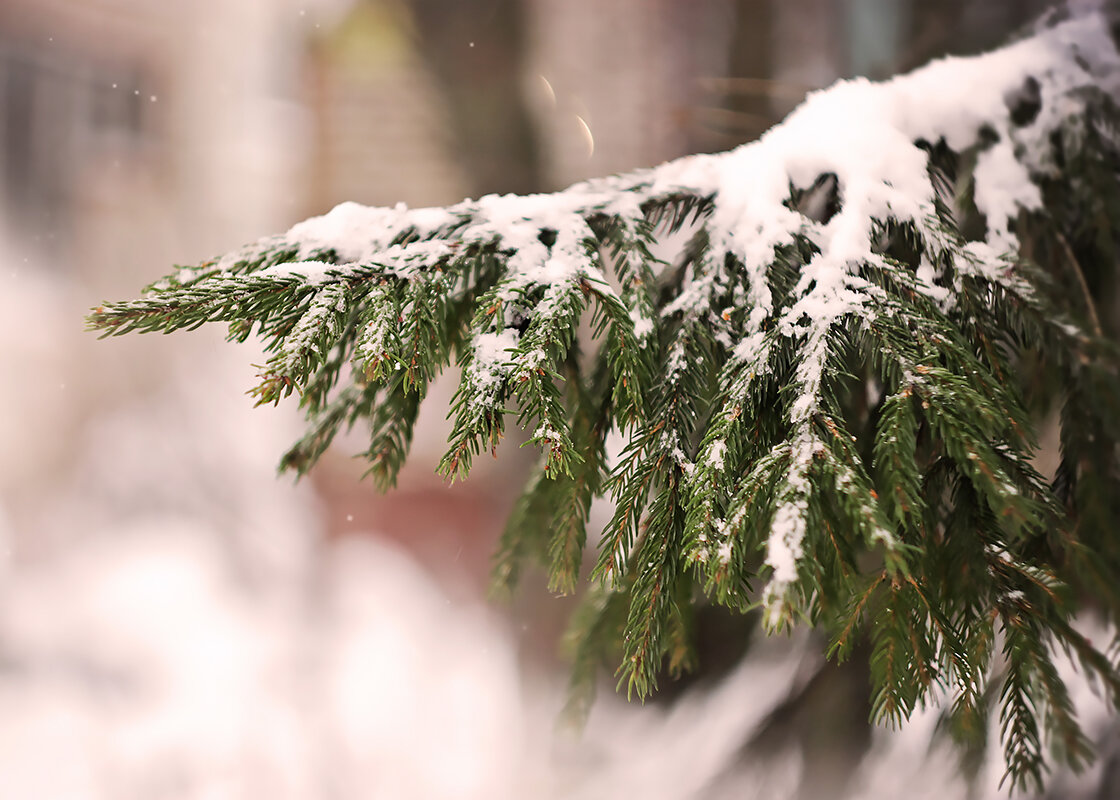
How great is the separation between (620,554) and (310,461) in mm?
600

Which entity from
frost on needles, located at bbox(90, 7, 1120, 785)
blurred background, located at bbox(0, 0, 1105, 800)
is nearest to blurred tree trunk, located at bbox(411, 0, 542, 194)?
blurred background, located at bbox(0, 0, 1105, 800)

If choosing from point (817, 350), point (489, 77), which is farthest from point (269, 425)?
point (817, 350)

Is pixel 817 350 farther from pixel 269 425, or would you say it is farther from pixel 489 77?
pixel 269 425

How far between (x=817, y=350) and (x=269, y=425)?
11.6 ft

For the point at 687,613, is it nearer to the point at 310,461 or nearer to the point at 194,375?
the point at 310,461

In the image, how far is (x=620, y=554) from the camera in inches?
26.2

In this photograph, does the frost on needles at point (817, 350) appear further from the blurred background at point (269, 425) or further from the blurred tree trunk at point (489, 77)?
the blurred tree trunk at point (489, 77)

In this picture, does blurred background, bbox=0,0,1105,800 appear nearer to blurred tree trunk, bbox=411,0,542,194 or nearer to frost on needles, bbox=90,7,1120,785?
blurred tree trunk, bbox=411,0,542,194

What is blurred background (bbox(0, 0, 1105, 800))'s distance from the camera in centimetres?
299

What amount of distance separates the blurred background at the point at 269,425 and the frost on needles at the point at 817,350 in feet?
5.84

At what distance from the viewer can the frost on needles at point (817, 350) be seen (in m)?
0.59

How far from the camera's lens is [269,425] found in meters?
3.62

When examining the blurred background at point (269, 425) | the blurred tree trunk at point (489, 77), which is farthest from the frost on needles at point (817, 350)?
the blurred tree trunk at point (489, 77)

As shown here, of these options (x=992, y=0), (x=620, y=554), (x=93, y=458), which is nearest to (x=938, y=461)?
(x=620, y=554)
